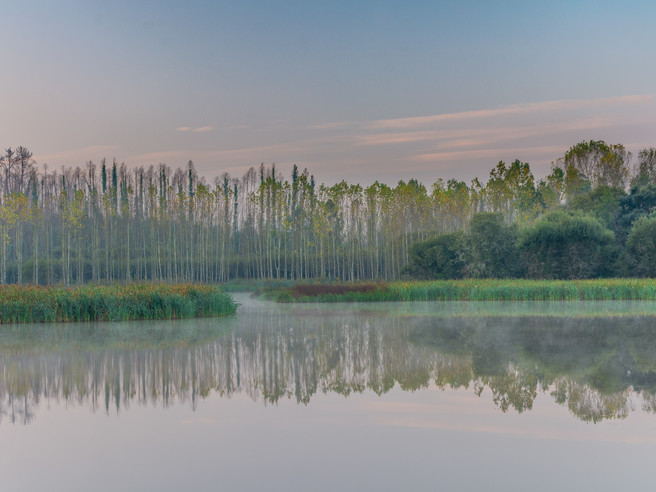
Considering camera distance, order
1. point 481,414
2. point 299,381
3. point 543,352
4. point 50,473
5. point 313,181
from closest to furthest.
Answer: point 50,473, point 481,414, point 299,381, point 543,352, point 313,181

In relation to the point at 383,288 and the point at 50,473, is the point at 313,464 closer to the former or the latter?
the point at 50,473

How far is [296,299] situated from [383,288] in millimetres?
3720

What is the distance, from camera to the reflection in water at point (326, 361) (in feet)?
30.9

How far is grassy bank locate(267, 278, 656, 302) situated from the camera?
1152 inches

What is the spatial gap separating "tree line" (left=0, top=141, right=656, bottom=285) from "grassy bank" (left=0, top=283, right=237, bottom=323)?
2034 centimetres

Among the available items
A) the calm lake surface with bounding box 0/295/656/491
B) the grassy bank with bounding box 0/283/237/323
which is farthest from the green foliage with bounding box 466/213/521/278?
the calm lake surface with bounding box 0/295/656/491

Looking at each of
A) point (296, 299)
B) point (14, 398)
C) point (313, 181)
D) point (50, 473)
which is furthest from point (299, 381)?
point (313, 181)

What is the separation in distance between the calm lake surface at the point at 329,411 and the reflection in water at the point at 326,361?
4 cm

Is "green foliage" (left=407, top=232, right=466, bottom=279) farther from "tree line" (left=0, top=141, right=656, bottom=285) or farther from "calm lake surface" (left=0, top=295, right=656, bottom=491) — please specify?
"calm lake surface" (left=0, top=295, right=656, bottom=491)

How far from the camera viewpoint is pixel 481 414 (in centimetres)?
808

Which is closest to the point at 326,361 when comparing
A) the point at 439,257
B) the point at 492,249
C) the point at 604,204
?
the point at 439,257

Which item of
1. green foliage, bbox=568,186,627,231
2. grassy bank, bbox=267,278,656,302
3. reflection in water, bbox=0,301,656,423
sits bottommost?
grassy bank, bbox=267,278,656,302

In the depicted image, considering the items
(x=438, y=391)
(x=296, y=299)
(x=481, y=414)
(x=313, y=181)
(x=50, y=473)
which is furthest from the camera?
(x=313, y=181)

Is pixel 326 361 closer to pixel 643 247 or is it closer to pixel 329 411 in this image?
pixel 329 411
